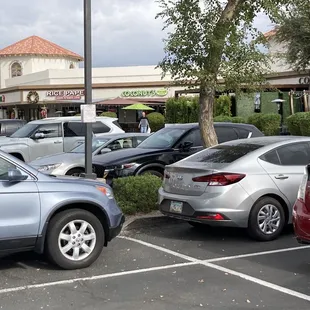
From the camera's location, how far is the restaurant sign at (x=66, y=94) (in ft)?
137

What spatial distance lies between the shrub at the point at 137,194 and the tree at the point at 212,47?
1.78 meters

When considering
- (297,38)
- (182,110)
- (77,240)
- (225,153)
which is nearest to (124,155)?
(225,153)

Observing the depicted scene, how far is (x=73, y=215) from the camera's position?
6.23 meters

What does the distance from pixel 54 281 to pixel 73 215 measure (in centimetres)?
81

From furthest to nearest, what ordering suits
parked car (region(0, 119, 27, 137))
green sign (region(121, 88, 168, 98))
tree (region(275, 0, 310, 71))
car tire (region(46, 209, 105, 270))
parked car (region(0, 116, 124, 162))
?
green sign (region(121, 88, 168, 98)) < parked car (region(0, 119, 27, 137)) < tree (region(275, 0, 310, 71)) < parked car (region(0, 116, 124, 162)) < car tire (region(46, 209, 105, 270))

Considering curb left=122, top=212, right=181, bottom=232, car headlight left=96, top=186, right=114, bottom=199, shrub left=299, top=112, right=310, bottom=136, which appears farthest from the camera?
shrub left=299, top=112, right=310, bottom=136

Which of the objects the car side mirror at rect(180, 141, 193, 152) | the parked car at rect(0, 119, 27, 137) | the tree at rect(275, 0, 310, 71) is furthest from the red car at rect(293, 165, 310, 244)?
the parked car at rect(0, 119, 27, 137)

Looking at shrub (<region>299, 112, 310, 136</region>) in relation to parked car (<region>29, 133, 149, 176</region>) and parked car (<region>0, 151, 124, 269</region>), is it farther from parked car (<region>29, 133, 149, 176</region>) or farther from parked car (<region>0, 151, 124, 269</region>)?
parked car (<region>0, 151, 124, 269</region>)

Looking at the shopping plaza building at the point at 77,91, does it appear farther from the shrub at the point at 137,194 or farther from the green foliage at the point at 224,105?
the shrub at the point at 137,194

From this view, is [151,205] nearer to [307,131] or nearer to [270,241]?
[270,241]

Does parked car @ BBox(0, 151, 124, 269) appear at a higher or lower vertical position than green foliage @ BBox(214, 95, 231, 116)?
lower

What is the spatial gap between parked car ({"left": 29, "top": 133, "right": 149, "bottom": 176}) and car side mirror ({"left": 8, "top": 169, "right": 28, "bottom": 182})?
16.8 ft

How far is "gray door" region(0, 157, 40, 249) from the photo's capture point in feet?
19.0

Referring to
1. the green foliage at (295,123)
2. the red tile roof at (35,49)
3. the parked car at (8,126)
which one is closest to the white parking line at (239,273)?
the green foliage at (295,123)
